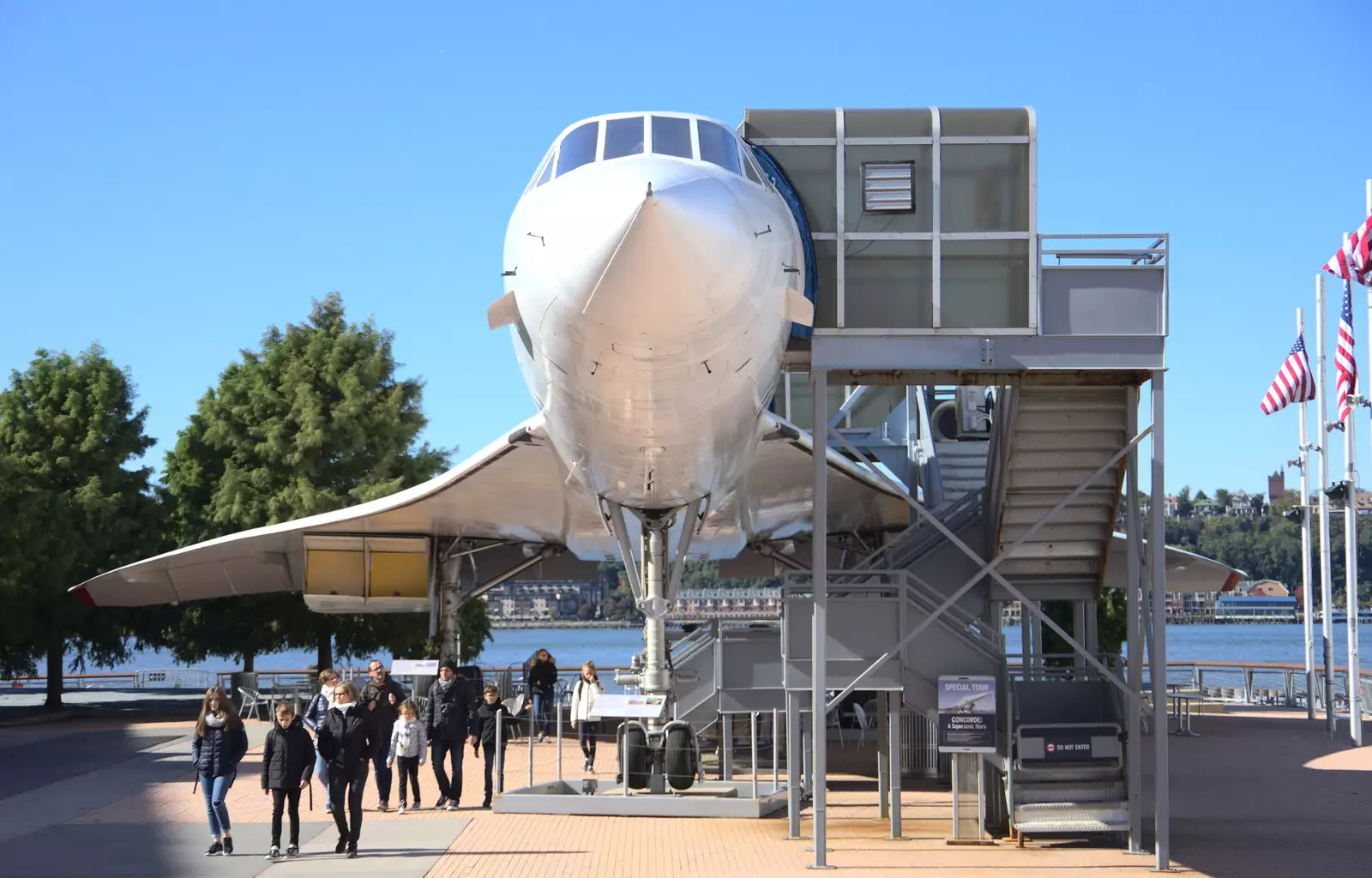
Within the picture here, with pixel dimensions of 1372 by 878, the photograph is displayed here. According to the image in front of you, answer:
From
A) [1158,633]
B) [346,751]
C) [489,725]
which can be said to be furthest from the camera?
[489,725]

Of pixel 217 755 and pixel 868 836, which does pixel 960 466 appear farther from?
pixel 217 755

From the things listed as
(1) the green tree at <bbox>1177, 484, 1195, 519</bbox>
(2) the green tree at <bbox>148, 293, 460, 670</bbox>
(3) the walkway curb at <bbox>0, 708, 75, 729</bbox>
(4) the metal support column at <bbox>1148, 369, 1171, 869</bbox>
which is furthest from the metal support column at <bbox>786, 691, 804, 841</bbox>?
(1) the green tree at <bbox>1177, 484, 1195, 519</bbox>

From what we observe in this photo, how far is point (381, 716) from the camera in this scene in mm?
11180

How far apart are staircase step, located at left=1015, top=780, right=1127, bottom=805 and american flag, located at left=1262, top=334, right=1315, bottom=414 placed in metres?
12.6

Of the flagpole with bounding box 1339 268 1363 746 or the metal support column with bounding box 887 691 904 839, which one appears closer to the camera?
the metal support column with bounding box 887 691 904 839

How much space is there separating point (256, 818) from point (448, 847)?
8.48ft

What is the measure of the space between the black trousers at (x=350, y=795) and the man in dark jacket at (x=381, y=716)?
1.18 ft

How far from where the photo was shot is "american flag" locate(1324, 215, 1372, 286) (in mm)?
17969

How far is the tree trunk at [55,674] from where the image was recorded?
79.9 ft

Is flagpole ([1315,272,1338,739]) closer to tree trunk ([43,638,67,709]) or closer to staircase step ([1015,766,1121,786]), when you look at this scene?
staircase step ([1015,766,1121,786])

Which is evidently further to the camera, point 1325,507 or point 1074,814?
point 1325,507

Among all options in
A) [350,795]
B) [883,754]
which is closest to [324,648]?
[883,754]

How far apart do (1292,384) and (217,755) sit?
17403 mm

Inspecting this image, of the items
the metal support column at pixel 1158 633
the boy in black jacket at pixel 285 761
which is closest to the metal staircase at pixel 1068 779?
the metal support column at pixel 1158 633
